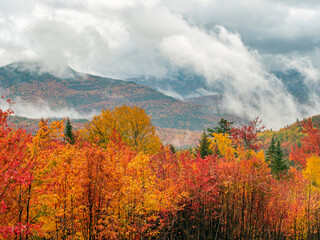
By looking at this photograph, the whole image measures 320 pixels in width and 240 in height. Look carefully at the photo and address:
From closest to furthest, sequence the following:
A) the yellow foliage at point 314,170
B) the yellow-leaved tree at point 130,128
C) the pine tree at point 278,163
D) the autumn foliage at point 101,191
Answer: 1. the autumn foliage at point 101,191
2. the yellow foliage at point 314,170
3. the yellow-leaved tree at point 130,128
4. the pine tree at point 278,163

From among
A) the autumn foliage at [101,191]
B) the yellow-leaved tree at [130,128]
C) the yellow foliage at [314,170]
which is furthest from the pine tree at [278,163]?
the yellow-leaved tree at [130,128]

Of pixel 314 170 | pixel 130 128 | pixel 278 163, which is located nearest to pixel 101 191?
pixel 130 128

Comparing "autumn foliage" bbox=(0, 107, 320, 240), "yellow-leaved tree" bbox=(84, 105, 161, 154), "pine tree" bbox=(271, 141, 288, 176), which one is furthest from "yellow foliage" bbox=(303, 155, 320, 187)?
"yellow-leaved tree" bbox=(84, 105, 161, 154)

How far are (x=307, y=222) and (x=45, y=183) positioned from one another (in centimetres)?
2602

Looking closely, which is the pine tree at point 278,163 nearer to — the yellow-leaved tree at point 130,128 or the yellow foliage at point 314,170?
the yellow foliage at point 314,170

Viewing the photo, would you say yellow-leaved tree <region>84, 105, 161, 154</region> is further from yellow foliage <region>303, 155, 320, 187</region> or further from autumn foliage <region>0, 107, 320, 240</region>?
yellow foliage <region>303, 155, 320, 187</region>

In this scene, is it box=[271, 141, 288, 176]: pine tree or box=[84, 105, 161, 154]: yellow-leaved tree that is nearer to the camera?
box=[84, 105, 161, 154]: yellow-leaved tree

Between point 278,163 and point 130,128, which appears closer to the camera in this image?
point 130,128

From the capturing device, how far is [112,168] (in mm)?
15633

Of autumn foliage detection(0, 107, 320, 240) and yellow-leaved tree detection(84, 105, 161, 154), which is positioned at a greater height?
yellow-leaved tree detection(84, 105, 161, 154)

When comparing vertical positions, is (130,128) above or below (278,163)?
above

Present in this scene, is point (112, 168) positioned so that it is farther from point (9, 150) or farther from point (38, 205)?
point (9, 150)

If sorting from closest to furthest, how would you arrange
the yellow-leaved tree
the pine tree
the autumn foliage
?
the autumn foliage, the yellow-leaved tree, the pine tree

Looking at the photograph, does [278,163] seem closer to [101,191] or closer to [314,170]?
[314,170]
